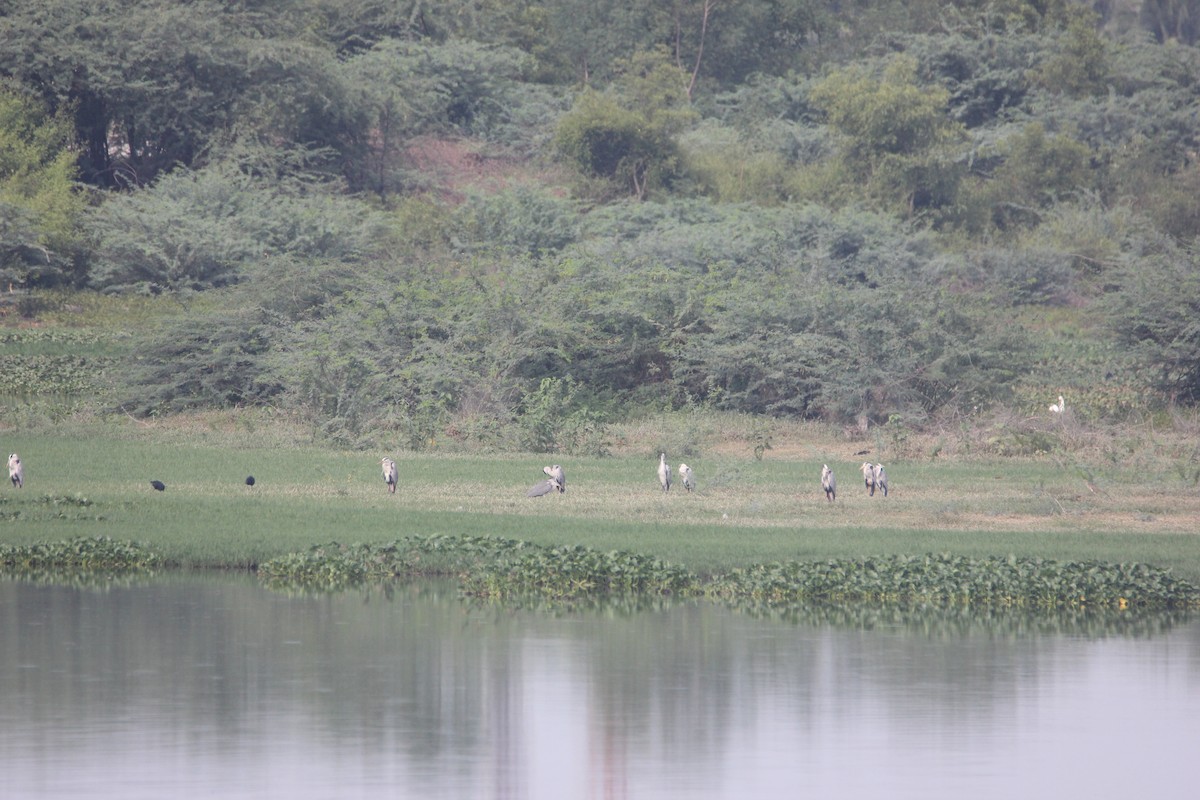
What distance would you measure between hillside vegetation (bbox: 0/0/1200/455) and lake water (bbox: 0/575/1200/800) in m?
10.2

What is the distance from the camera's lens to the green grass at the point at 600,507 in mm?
16766

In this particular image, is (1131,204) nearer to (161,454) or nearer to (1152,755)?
(161,454)

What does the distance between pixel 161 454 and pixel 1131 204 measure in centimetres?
3206

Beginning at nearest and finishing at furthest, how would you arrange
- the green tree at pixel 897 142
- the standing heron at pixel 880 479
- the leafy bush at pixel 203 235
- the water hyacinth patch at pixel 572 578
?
the water hyacinth patch at pixel 572 578
the standing heron at pixel 880 479
the leafy bush at pixel 203 235
the green tree at pixel 897 142

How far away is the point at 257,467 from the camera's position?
74.7 feet

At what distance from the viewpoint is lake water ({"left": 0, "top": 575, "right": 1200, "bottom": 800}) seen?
31.8 ft

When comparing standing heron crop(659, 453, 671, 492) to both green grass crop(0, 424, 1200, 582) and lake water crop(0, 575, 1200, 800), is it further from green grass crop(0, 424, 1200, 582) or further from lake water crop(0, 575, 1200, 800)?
lake water crop(0, 575, 1200, 800)

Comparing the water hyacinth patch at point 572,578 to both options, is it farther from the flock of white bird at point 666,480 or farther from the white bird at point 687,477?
the white bird at point 687,477

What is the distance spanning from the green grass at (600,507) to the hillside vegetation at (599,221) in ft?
7.14

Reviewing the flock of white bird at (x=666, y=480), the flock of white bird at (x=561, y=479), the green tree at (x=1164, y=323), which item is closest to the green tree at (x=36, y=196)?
the flock of white bird at (x=561, y=479)

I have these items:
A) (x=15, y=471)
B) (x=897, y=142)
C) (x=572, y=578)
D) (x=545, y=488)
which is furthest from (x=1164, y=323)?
(x=15, y=471)

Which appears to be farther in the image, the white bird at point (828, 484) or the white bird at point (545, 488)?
the white bird at point (828, 484)

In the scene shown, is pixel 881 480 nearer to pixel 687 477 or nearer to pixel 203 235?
pixel 687 477

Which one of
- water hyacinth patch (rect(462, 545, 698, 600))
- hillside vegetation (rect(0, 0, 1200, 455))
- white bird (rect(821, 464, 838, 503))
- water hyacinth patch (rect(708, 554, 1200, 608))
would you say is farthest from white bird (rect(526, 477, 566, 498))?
hillside vegetation (rect(0, 0, 1200, 455))
